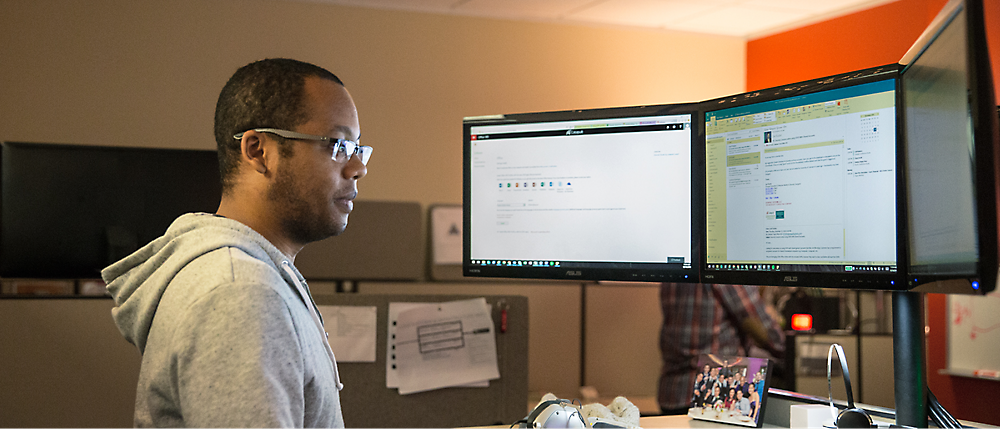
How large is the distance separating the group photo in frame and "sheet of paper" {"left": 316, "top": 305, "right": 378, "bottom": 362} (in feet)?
2.33

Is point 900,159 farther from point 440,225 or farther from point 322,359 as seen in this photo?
point 440,225

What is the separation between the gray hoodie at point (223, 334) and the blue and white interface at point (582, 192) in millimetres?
606

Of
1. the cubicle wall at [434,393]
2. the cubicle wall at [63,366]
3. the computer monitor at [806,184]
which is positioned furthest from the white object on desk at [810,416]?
the cubicle wall at [63,366]

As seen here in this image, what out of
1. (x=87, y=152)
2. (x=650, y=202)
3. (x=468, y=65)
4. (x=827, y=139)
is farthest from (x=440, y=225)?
(x=827, y=139)

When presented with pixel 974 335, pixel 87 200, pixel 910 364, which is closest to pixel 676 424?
pixel 910 364

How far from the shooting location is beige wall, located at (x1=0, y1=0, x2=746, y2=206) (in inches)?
144

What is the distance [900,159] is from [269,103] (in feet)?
2.93

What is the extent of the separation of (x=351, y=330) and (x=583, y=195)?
632 millimetres

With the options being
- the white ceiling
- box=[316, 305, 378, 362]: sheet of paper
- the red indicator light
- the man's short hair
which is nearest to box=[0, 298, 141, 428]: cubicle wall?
box=[316, 305, 378, 362]: sheet of paper

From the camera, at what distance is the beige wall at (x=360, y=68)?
365 centimetres

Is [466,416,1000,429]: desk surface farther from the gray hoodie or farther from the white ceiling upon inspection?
the white ceiling

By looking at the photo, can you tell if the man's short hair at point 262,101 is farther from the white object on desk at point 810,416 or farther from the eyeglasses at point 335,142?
the white object on desk at point 810,416

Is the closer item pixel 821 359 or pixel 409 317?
pixel 409 317

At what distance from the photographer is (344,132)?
1042mm
